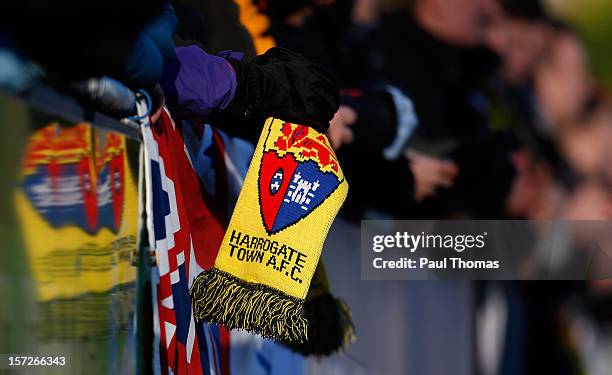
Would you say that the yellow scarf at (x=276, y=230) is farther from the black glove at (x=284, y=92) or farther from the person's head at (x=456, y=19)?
the person's head at (x=456, y=19)

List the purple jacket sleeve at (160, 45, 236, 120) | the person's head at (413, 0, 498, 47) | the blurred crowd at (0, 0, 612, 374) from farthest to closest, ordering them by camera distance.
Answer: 1. the person's head at (413, 0, 498, 47)
2. the blurred crowd at (0, 0, 612, 374)
3. the purple jacket sleeve at (160, 45, 236, 120)

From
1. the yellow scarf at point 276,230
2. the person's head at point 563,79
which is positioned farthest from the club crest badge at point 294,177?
the person's head at point 563,79

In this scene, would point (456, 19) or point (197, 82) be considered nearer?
point (197, 82)

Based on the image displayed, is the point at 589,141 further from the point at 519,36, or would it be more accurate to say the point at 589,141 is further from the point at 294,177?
the point at 294,177

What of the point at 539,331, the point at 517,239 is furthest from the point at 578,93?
the point at 539,331

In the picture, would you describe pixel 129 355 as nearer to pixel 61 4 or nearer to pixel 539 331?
pixel 61 4

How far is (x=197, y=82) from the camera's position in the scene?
1.12 meters

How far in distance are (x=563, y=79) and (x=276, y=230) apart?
4.71 feet

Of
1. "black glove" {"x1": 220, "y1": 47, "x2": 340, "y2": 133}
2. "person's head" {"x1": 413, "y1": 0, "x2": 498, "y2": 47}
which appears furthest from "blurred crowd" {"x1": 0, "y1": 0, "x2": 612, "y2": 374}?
"black glove" {"x1": 220, "y1": 47, "x2": 340, "y2": 133}

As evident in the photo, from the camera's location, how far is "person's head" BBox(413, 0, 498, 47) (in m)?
2.35

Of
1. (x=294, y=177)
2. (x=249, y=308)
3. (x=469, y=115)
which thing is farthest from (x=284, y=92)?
(x=469, y=115)

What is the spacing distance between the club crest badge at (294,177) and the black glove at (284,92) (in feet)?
0.06

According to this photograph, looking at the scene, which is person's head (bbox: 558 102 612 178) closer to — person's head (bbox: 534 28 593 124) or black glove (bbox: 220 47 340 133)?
person's head (bbox: 534 28 593 124)

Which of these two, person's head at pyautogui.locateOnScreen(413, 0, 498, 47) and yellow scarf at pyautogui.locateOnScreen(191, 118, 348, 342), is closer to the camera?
yellow scarf at pyautogui.locateOnScreen(191, 118, 348, 342)
